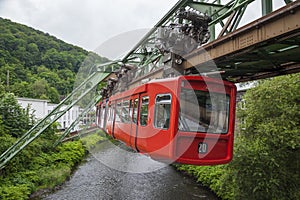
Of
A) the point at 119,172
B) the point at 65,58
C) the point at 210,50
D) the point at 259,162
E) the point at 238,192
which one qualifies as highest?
the point at 65,58

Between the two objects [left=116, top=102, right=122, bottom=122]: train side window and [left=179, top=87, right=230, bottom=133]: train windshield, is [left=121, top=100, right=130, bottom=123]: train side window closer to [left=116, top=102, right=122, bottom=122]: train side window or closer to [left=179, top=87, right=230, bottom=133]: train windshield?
[left=116, top=102, right=122, bottom=122]: train side window

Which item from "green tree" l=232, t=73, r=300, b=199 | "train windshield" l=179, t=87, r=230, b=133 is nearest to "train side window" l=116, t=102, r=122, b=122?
"green tree" l=232, t=73, r=300, b=199

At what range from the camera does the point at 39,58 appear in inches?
1934

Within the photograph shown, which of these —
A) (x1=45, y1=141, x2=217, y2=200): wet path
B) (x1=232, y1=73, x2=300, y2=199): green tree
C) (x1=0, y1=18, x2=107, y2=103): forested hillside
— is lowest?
(x1=45, y1=141, x2=217, y2=200): wet path

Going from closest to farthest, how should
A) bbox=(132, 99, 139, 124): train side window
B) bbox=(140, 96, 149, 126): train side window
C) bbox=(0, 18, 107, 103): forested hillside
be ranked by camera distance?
1. bbox=(140, 96, 149, 126): train side window
2. bbox=(132, 99, 139, 124): train side window
3. bbox=(0, 18, 107, 103): forested hillside

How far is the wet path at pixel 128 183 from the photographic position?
37.8 ft

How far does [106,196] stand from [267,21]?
1034 cm

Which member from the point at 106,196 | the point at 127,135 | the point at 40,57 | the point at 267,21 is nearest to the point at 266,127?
the point at 127,135

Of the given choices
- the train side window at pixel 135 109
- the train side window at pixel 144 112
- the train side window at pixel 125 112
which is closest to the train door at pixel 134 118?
the train side window at pixel 135 109

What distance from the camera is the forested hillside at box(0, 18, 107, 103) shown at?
4216 centimetres

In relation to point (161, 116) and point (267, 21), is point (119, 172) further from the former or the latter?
point (267, 21)

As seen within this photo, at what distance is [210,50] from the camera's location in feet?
14.9

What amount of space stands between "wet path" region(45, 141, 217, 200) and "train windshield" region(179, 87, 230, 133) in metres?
7.66

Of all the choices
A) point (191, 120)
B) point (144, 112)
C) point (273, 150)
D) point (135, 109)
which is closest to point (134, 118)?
point (135, 109)
